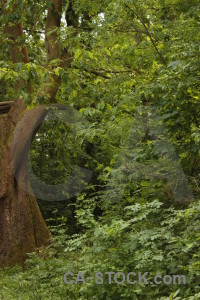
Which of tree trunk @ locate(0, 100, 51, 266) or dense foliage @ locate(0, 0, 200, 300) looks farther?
tree trunk @ locate(0, 100, 51, 266)

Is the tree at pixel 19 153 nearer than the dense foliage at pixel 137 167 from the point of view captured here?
No

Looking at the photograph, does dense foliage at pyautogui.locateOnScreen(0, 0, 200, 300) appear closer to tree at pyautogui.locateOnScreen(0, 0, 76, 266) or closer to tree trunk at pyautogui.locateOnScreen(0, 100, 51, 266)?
tree at pyautogui.locateOnScreen(0, 0, 76, 266)

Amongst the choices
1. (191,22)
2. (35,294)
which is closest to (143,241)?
(35,294)

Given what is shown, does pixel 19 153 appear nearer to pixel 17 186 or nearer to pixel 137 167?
pixel 17 186

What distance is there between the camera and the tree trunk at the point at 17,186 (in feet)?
35.3

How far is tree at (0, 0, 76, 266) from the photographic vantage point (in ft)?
35.4

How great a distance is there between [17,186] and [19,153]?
28.1 inches

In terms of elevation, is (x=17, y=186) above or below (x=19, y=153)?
below

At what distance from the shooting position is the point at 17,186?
11055 millimetres

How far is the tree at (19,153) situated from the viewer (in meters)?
10.8

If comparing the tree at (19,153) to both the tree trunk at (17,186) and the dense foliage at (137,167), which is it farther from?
the dense foliage at (137,167)

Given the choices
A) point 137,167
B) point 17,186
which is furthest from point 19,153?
point 137,167

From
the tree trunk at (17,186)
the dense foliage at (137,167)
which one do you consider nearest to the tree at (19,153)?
the tree trunk at (17,186)

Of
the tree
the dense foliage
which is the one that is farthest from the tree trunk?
the dense foliage
